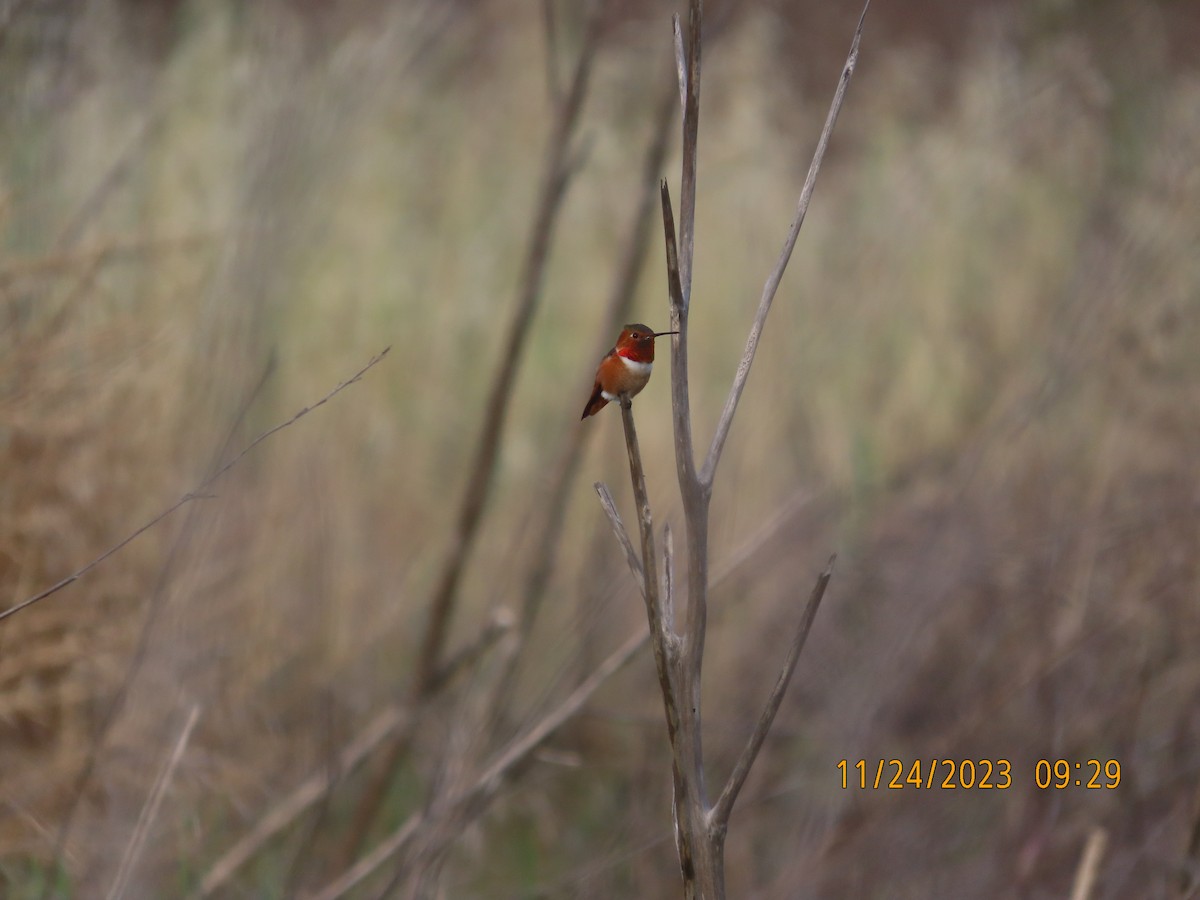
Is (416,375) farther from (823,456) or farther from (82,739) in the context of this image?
(82,739)

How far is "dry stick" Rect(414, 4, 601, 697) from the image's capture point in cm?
148

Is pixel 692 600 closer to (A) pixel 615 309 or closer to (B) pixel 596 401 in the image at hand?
(B) pixel 596 401

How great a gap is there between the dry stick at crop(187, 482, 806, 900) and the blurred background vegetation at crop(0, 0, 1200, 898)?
0.05 ft

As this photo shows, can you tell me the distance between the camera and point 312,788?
145cm

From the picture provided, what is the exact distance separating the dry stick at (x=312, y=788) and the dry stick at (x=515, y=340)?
73 millimetres

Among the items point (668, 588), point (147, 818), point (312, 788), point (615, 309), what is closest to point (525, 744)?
point (147, 818)

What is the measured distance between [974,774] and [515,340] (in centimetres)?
88

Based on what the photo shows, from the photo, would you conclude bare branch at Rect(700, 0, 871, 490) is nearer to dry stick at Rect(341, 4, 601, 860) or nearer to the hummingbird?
the hummingbird

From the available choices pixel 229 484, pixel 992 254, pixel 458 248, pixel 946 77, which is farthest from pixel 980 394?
pixel 946 77

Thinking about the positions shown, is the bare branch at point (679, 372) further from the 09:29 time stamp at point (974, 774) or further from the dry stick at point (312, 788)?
the 09:29 time stamp at point (974, 774)

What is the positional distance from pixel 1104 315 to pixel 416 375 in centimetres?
194

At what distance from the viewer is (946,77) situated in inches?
245
